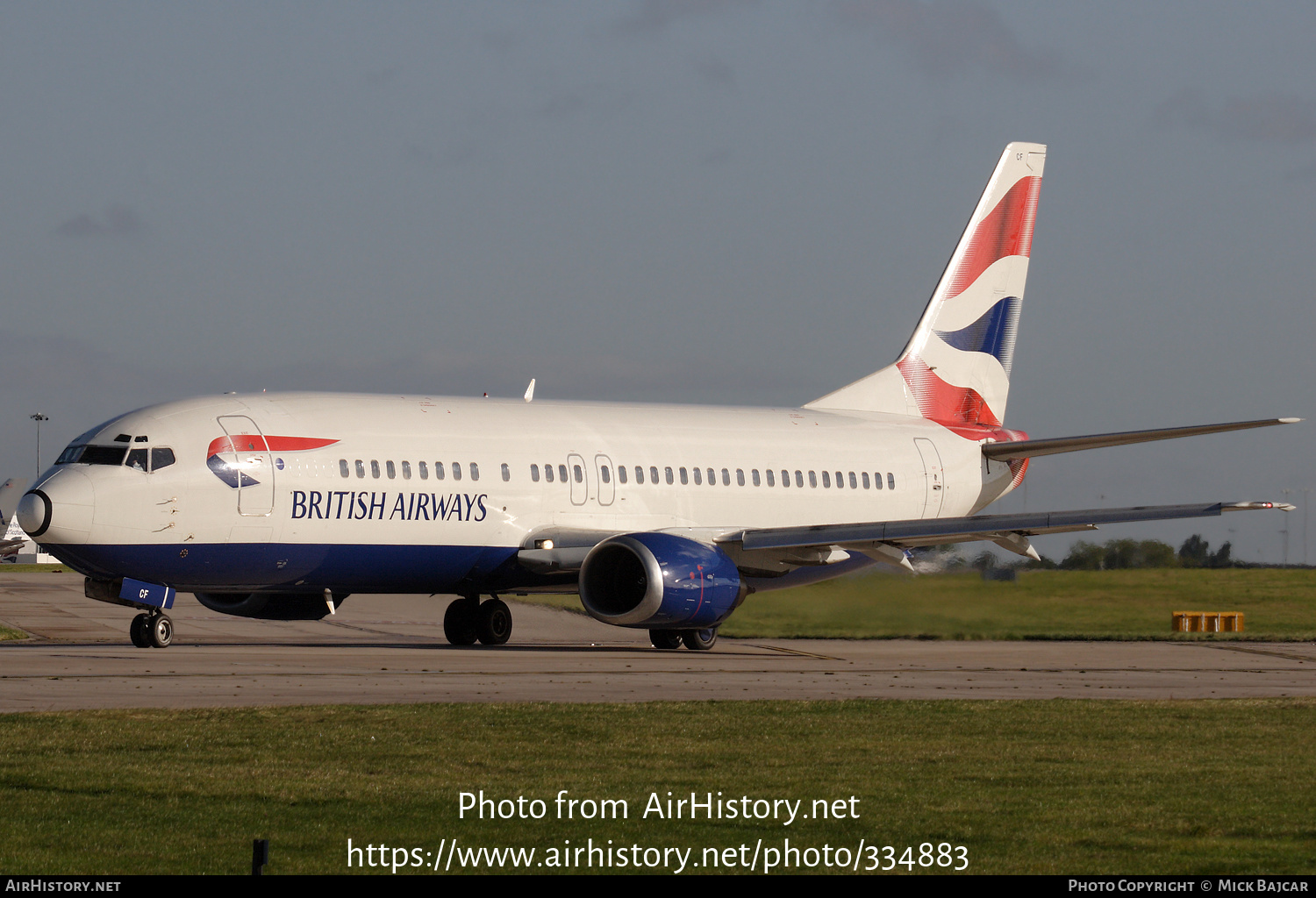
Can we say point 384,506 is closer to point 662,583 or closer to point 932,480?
point 662,583

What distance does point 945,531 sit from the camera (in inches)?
1011

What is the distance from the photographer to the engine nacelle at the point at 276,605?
88.1 feet

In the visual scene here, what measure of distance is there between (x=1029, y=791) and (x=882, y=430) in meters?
22.2

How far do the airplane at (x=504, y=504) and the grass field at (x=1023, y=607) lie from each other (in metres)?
0.87

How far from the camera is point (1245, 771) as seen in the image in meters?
12.2

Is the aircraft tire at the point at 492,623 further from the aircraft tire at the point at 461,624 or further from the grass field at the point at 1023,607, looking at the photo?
the grass field at the point at 1023,607

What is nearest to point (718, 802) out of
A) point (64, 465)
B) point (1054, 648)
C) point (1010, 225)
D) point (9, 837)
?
point (9, 837)

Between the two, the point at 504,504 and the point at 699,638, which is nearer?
the point at 504,504

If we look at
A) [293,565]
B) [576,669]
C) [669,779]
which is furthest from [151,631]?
[669,779]

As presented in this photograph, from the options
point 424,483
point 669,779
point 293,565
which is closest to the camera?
point 669,779

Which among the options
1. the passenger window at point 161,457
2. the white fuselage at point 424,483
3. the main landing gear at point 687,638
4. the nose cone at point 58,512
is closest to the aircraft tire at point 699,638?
the main landing gear at point 687,638

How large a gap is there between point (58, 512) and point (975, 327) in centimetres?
1996

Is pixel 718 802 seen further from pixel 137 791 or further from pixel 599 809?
pixel 137 791

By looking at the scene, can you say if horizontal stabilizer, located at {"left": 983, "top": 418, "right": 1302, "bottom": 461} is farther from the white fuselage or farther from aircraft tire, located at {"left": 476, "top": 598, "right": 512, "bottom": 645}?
aircraft tire, located at {"left": 476, "top": 598, "right": 512, "bottom": 645}
